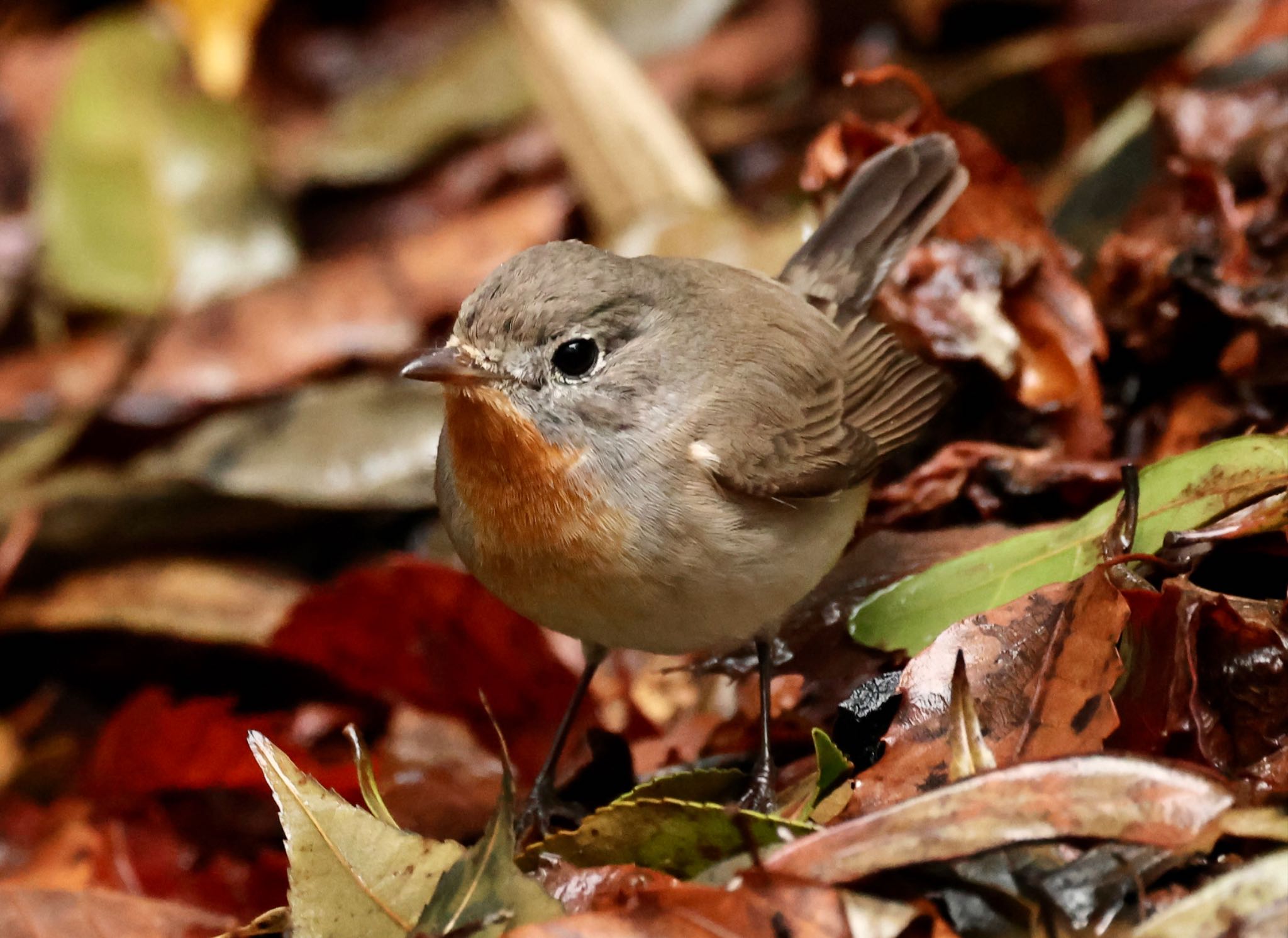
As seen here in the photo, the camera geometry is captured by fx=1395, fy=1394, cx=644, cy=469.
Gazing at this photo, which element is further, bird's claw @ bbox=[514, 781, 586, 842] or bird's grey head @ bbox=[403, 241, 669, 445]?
bird's claw @ bbox=[514, 781, 586, 842]

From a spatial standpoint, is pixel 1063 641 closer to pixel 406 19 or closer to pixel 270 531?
pixel 270 531

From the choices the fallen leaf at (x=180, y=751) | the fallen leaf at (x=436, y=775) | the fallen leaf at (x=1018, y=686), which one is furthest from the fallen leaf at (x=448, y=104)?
the fallen leaf at (x=1018, y=686)

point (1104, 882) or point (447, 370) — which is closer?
point (1104, 882)

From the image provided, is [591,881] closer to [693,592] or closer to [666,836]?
[666,836]

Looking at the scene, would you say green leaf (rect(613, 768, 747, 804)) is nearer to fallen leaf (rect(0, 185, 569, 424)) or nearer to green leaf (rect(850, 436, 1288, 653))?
green leaf (rect(850, 436, 1288, 653))

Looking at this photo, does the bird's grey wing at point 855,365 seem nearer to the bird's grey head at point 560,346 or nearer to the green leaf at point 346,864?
the bird's grey head at point 560,346

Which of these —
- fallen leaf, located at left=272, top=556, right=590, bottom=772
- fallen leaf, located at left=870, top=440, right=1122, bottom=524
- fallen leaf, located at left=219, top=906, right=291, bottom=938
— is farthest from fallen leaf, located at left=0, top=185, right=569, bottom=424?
fallen leaf, located at left=219, top=906, right=291, bottom=938

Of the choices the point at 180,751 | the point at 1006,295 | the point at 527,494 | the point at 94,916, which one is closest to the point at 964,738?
the point at 527,494
